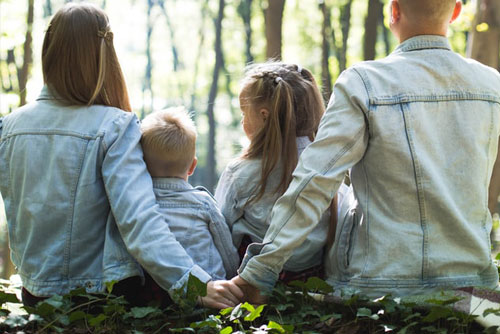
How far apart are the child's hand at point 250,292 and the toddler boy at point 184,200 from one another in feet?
1.07

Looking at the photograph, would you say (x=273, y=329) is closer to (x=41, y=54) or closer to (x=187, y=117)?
(x=187, y=117)

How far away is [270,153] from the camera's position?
3447mm

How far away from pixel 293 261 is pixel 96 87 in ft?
4.64

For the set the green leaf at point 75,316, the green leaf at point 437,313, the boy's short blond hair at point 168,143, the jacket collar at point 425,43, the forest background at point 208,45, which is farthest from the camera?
the forest background at point 208,45

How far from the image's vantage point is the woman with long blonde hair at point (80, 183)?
313 cm

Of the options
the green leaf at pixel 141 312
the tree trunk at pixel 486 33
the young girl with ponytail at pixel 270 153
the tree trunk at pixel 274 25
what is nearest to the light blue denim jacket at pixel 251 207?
the young girl with ponytail at pixel 270 153

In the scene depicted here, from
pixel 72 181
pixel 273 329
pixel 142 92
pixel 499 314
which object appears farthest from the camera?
pixel 142 92

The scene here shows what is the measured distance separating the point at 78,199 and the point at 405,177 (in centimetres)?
165

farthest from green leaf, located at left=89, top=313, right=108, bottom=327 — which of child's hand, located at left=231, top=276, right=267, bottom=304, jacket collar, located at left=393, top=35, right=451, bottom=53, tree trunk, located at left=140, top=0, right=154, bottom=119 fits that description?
tree trunk, located at left=140, top=0, right=154, bottom=119

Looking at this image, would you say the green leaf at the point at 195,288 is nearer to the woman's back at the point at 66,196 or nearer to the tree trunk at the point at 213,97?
the woman's back at the point at 66,196

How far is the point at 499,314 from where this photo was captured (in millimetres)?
2404

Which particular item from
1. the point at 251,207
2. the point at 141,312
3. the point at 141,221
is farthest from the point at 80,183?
the point at 251,207

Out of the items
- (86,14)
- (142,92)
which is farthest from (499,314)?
(142,92)

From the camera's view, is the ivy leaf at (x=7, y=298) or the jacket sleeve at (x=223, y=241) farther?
the jacket sleeve at (x=223, y=241)
